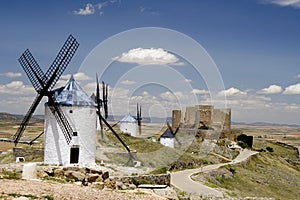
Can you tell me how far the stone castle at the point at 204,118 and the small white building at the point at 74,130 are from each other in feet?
104

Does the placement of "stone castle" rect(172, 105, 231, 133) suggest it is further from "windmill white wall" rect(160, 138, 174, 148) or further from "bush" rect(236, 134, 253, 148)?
"windmill white wall" rect(160, 138, 174, 148)

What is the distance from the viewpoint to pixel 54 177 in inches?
709

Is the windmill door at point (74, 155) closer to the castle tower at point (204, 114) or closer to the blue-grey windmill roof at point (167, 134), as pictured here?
the blue-grey windmill roof at point (167, 134)

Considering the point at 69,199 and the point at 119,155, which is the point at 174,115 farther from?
the point at 69,199

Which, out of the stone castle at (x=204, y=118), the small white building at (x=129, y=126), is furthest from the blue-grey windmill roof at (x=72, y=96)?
the stone castle at (x=204, y=118)

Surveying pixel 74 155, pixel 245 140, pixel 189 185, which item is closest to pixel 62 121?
pixel 74 155

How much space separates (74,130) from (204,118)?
3616 centimetres

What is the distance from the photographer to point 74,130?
22906 mm

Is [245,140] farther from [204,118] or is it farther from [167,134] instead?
[167,134]

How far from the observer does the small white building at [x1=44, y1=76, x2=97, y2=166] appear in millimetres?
22828

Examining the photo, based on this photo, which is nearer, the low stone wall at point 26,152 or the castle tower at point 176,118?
the low stone wall at point 26,152

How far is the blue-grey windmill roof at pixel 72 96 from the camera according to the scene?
75.2 feet

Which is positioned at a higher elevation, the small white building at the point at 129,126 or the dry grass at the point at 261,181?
the small white building at the point at 129,126

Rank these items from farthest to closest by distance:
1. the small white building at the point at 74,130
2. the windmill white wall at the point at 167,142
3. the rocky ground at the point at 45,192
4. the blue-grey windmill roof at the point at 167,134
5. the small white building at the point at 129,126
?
1. the small white building at the point at 129,126
2. the blue-grey windmill roof at the point at 167,134
3. the windmill white wall at the point at 167,142
4. the small white building at the point at 74,130
5. the rocky ground at the point at 45,192
